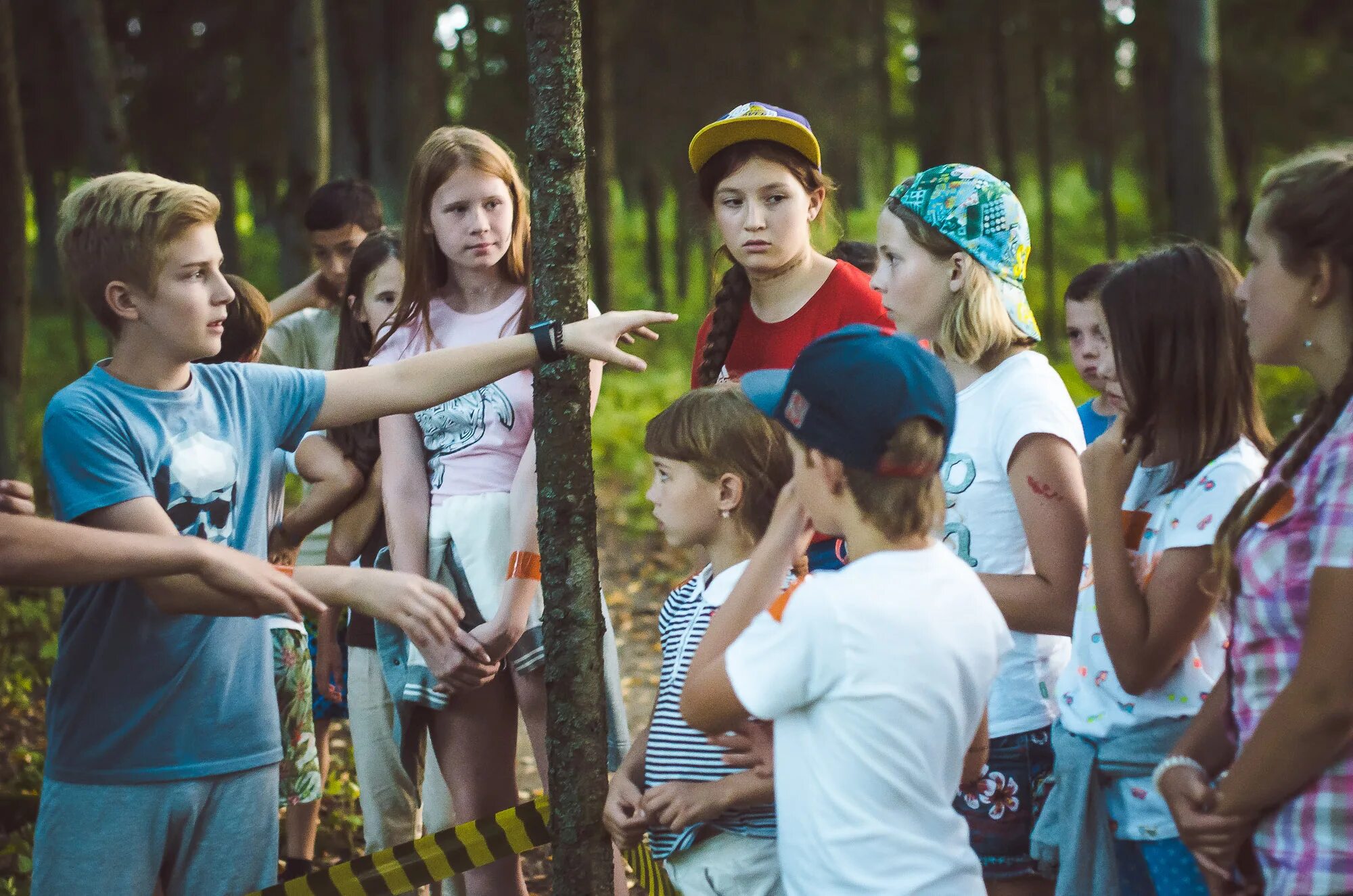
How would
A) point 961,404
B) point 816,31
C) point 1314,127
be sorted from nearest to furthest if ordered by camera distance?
1. point 961,404
2. point 1314,127
3. point 816,31

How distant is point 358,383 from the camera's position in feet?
9.98

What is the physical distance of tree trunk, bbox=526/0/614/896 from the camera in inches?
108

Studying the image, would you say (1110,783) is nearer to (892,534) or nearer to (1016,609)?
(1016,609)

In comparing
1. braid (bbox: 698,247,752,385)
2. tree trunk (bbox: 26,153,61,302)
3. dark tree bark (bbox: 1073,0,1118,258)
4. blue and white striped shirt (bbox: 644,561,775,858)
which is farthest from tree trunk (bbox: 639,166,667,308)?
blue and white striped shirt (bbox: 644,561,775,858)

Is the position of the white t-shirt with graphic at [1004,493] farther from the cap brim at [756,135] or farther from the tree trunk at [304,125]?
the tree trunk at [304,125]

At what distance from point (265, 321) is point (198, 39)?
1881cm

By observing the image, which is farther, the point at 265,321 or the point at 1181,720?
the point at 265,321

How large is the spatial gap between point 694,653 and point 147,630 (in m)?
1.20

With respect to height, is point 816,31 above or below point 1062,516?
above

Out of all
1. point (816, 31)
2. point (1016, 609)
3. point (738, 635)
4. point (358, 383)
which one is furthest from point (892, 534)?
point (816, 31)

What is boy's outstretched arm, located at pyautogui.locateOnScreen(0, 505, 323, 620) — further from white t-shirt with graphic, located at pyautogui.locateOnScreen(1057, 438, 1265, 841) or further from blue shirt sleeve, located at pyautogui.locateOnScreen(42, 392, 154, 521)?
white t-shirt with graphic, located at pyautogui.locateOnScreen(1057, 438, 1265, 841)

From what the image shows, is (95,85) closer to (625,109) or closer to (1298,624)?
(1298,624)

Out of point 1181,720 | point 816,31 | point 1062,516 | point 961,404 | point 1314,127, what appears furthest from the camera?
point 816,31

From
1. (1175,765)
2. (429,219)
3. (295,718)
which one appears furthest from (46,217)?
(1175,765)
